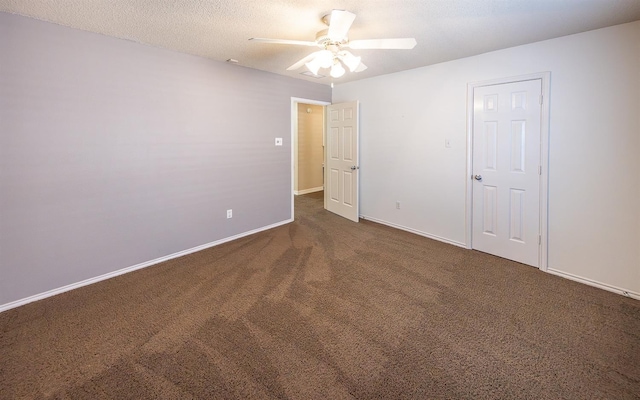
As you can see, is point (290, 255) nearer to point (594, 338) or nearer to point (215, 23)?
point (215, 23)

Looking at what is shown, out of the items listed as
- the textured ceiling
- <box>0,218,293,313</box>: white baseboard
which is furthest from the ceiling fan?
<box>0,218,293,313</box>: white baseboard

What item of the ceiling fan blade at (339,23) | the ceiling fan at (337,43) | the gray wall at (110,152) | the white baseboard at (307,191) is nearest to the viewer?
the ceiling fan blade at (339,23)

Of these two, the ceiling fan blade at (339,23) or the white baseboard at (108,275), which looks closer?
the ceiling fan blade at (339,23)

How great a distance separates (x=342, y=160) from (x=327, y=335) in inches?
143

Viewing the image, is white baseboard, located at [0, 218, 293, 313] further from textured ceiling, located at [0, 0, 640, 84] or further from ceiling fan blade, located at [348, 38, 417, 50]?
ceiling fan blade, located at [348, 38, 417, 50]

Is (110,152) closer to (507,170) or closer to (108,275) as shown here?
(108,275)

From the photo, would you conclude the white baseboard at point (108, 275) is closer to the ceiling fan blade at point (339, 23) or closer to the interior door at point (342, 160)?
the interior door at point (342, 160)

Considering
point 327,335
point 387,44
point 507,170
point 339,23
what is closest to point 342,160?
point 507,170

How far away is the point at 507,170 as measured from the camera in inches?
136

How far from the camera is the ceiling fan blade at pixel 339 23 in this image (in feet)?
7.07

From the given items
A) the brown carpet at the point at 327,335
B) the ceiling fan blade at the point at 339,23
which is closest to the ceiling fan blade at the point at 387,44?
the ceiling fan blade at the point at 339,23

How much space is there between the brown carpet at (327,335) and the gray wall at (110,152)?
43 centimetres

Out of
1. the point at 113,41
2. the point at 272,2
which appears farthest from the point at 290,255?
the point at 113,41

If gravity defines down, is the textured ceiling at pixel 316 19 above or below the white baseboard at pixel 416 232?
above
